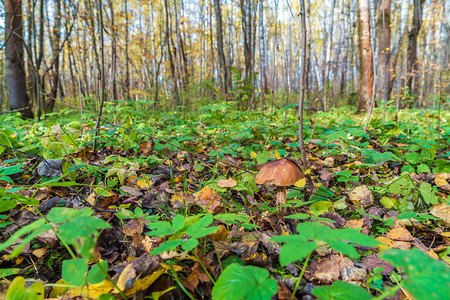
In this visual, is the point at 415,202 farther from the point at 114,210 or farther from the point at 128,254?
the point at 114,210

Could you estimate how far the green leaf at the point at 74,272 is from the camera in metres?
0.79

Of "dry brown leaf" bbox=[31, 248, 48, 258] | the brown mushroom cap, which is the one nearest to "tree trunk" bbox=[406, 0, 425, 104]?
the brown mushroom cap

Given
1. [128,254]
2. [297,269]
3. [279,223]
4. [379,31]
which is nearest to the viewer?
[297,269]

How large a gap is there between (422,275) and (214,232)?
35.4 inches

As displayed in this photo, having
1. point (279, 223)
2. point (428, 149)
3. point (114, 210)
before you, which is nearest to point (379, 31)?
point (428, 149)

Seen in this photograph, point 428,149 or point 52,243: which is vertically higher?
point 428,149

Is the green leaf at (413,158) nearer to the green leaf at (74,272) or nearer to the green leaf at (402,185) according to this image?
the green leaf at (402,185)

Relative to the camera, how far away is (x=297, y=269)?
1.11 meters

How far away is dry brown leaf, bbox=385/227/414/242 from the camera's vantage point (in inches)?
52.4

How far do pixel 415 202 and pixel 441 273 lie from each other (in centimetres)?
127

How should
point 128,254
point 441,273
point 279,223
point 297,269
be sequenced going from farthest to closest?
point 279,223 → point 128,254 → point 297,269 → point 441,273

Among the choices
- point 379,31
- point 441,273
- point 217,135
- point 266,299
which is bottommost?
point 266,299

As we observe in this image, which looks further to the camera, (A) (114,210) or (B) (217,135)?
(B) (217,135)

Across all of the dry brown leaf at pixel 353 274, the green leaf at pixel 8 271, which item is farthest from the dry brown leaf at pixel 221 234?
the green leaf at pixel 8 271
